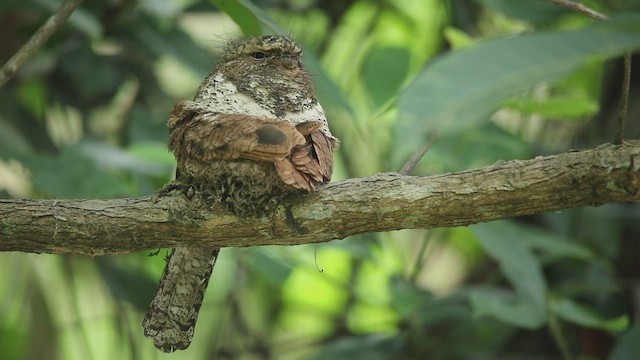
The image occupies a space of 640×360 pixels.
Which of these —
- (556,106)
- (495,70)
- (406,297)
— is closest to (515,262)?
(406,297)

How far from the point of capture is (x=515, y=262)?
348 centimetres

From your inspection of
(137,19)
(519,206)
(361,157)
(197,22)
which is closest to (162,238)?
(519,206)

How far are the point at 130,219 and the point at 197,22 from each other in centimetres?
369

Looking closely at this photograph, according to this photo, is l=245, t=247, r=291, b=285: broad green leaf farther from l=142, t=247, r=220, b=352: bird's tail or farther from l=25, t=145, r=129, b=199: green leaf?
l=142, t=247, r=220, b=352: bird's tail

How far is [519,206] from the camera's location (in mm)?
2166

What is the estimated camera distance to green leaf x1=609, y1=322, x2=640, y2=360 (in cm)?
A: 337

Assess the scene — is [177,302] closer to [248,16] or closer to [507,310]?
[248,16]

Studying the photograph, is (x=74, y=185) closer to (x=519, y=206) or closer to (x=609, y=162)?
(x=519, y=206)

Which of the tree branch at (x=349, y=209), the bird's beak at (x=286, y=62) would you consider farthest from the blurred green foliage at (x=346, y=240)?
the tree branch at (x=349, y=209)

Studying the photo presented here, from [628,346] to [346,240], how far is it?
114 centimetres

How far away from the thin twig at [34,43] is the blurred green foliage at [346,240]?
640 mm

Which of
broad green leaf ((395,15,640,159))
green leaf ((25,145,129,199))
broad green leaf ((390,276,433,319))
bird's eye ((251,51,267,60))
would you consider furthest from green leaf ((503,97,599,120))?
broad green leaf ((395,15,640,159))

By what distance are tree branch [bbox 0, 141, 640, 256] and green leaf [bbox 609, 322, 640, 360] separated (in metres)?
1.46

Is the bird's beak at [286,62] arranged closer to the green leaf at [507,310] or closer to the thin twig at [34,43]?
the thin twig at [34,43]
